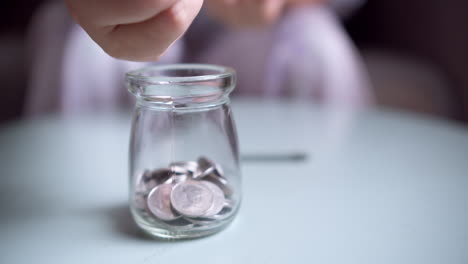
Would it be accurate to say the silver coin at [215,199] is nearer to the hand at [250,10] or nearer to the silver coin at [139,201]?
the silver coin at [139,201]

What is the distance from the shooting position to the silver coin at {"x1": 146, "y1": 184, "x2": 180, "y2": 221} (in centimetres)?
32

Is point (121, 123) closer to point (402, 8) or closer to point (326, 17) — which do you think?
point (326, 17)

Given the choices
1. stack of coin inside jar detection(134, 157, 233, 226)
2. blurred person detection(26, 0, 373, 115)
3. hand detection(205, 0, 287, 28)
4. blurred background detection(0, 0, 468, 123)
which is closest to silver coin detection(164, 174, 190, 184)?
stack of coin inside jar detection(134, 157, 233, 226)

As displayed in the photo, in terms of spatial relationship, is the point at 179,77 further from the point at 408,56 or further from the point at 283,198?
the point at 408,56

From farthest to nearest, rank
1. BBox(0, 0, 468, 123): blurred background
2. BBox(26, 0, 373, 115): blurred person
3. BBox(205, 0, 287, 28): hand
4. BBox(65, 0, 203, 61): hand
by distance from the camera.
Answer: BBox(0, 0, 468, 123): blurred background
BBox(26, 0, 373, 115): blurred person
BBox(205, 0, 287, 28): hand
BBox(65, 0, 203, 61): hand

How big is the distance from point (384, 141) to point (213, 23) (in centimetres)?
75

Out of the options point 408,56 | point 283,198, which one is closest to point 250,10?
point 283,198

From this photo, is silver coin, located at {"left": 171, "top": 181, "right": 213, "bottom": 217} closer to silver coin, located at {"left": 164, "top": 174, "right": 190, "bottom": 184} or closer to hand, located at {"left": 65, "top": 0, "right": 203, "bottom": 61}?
silver coin, located at {"left": 164, "top": 174, "right": 190, "bottom": 184}

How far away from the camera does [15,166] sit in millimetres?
528

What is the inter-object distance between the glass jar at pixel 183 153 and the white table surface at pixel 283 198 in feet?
0.08

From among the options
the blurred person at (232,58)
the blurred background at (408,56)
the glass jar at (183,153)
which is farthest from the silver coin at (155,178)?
the blurred background at (408,56)

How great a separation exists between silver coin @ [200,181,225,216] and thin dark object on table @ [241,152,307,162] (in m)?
0.22

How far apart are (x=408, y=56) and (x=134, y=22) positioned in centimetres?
150

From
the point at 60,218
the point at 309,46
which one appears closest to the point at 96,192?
the point at 60,218
